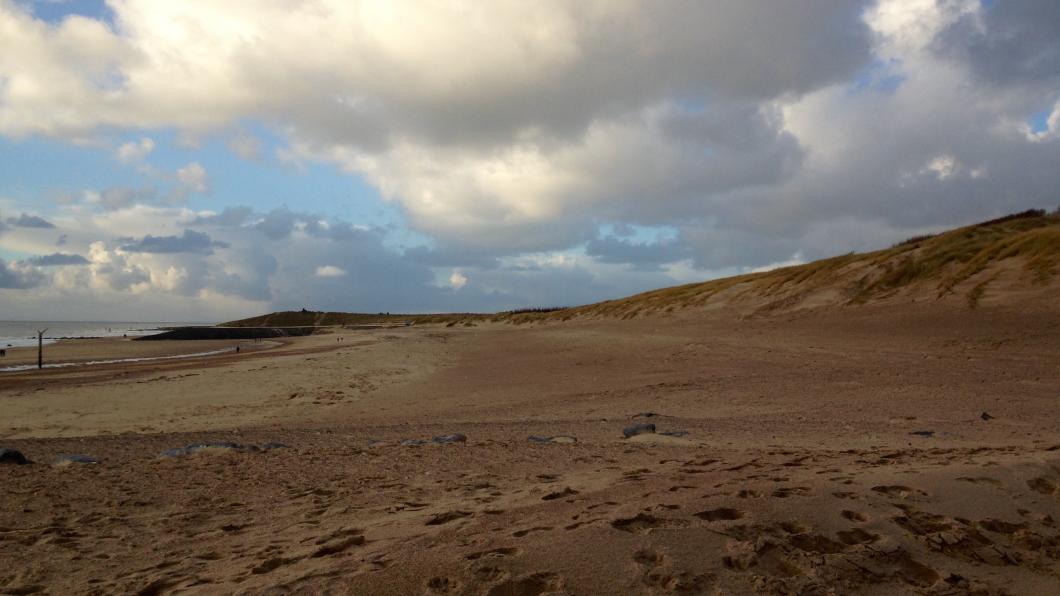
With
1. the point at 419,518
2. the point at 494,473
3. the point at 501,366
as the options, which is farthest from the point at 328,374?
the point at 419,518

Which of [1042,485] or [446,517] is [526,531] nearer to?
[446,517]

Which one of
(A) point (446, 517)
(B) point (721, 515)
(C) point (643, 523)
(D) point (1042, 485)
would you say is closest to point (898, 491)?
(D) point (1042, 485)

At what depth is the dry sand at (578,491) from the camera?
13.4ft

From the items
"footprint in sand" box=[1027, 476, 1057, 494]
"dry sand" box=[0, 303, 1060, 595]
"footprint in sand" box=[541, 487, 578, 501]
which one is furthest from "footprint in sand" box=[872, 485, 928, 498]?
"footprint in sand" box=[541, 487, 578, 501]

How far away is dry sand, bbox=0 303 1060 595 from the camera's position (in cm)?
409

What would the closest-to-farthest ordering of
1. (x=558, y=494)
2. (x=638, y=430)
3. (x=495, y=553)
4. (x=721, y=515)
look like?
(x=495, y=553)
(x=721, y=515)
(x=558, y=494)
(x=638, y=430)

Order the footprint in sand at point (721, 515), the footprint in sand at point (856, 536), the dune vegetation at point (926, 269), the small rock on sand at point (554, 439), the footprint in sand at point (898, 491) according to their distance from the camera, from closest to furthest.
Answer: the footprint in sand at point (856, 536) → the footprint in sand at point (721, 515) → the footprint in sand at point (898, 491) → the small rock on sand at point (554, 439) → the dune vegetation at point (926, 269)

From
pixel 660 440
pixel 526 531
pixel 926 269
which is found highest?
pixel 926 269

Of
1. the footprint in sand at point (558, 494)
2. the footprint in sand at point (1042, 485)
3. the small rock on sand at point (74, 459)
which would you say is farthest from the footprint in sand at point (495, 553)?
the small rock on sand at point (74, 459)

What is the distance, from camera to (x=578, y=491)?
18.6 feet

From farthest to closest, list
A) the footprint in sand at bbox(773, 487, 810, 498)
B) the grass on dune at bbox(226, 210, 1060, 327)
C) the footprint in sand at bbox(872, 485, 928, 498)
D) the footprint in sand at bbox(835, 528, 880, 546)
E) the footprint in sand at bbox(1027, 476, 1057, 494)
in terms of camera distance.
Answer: the grass on dune at bbox(226, 210, 1060, 327) < the footprint in sand at bbox(1027, 476, 1057, 494) < the footprint in sand at bbox(872, 485, 928, 498) < the footprint in sand at bbox(773, 487, 810, 498) < the footprint in sand at bbox(835, 528, 880, 546)

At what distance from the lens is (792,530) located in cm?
448

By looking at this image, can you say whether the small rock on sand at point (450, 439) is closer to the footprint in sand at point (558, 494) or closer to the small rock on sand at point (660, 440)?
the small rock on sand at point (660, 440)

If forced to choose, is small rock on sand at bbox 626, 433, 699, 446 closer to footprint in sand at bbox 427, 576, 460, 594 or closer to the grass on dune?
footprint in sand at bbox 427, 576, 460, 594
